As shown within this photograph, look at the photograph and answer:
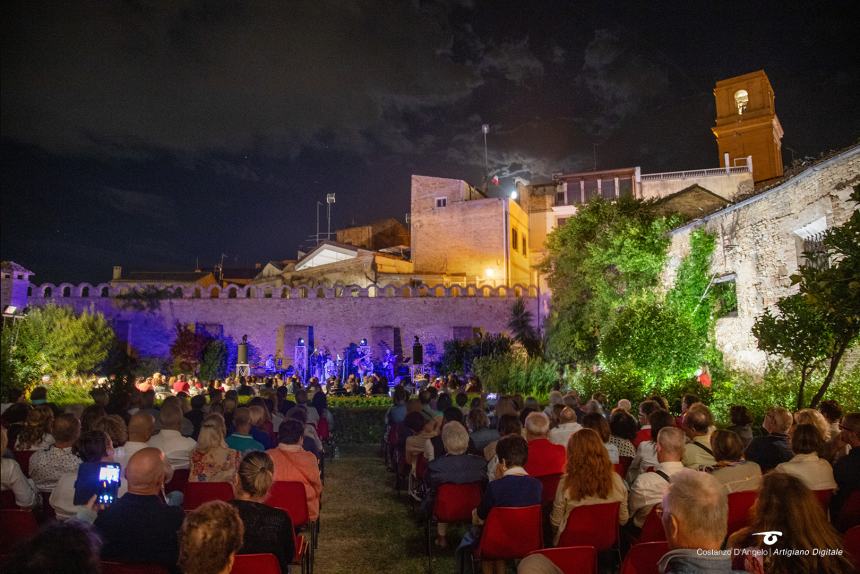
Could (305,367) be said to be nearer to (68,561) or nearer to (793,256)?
(793,256)

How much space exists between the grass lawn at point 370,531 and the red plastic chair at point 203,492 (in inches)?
55.6

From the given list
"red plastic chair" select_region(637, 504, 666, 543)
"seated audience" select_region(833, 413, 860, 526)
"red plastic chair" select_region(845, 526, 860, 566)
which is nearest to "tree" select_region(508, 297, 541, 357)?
"seated audience" select_region(833, 413, 860, 526)

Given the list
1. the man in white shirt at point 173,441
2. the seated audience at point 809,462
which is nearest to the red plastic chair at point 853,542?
the seated audience at point 809,462

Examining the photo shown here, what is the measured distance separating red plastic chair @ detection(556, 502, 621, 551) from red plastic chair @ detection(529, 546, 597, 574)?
635 mm

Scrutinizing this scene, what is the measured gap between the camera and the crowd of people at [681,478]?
2189 millimetres

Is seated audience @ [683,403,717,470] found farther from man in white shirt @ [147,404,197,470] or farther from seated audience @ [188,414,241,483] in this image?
man in white shirt @ [147,404,197,470]

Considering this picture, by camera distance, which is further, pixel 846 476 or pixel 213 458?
pixel 213 458

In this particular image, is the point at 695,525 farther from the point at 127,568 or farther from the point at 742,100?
the point at 742,100

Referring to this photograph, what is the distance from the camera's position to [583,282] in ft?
55.9

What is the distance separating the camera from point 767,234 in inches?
430

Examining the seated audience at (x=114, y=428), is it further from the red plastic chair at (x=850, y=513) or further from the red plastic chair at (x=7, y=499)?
the red plastic chair at (x=850, y=513)

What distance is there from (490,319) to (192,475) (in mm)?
20855

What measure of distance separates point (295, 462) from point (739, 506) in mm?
3246

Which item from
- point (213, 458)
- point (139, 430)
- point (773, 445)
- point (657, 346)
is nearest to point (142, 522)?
point (213, 458)
